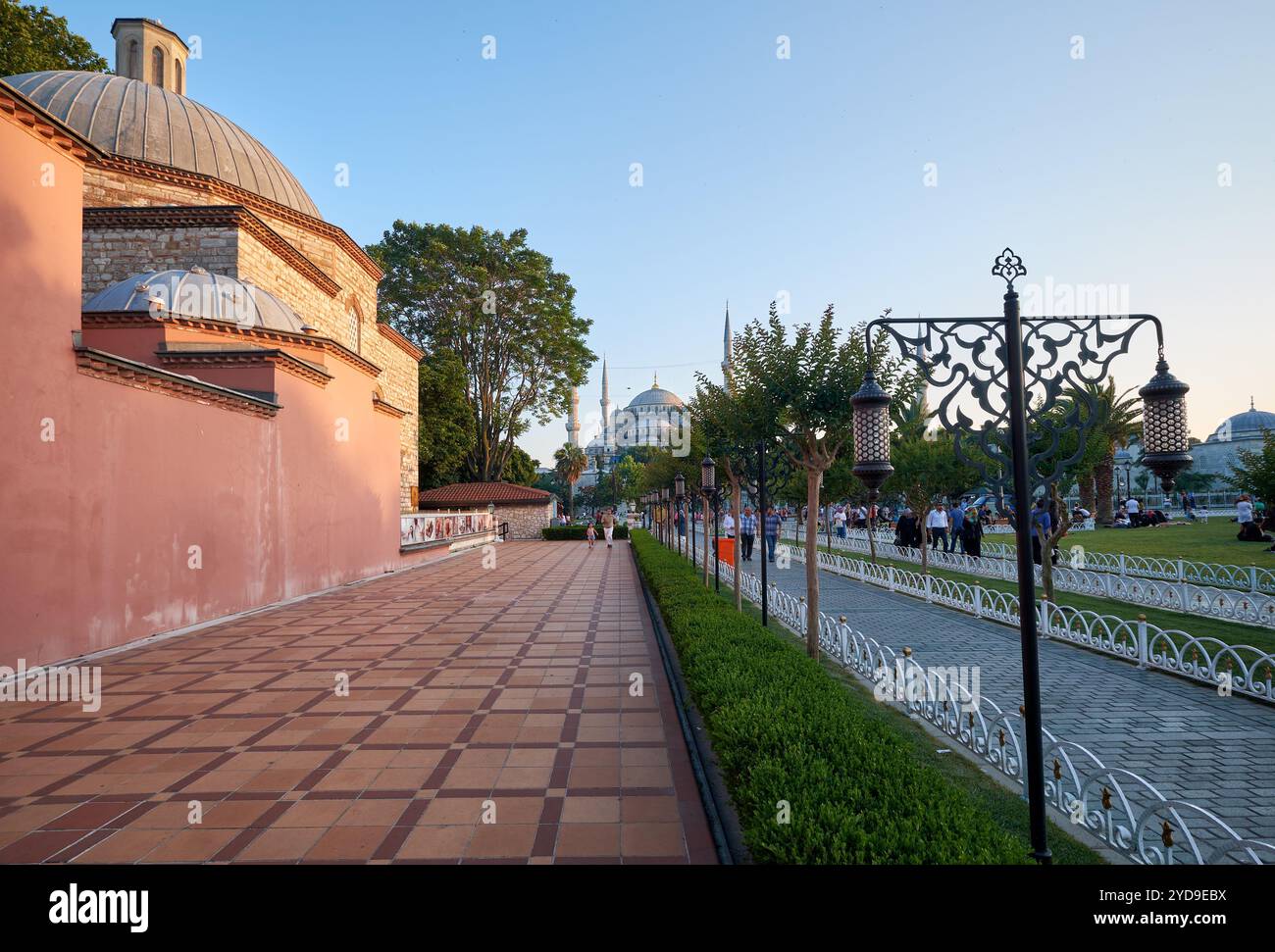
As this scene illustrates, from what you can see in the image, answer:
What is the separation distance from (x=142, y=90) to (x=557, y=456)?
37.9 meters

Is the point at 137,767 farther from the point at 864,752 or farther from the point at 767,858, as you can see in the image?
the point at 864,752

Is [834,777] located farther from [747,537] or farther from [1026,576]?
[747,537]

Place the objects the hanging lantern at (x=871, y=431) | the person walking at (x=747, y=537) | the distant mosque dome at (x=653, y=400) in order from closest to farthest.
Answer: the hanging lantern at (x=871, y=431), the person walking at (x=747, y=537), the distant mosque dome at (x=653, y=400)

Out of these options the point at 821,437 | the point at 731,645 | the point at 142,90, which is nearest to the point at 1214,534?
the point at 821,437

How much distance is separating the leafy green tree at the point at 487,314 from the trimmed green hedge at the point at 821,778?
30343 millimetres

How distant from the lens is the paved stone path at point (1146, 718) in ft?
13.6

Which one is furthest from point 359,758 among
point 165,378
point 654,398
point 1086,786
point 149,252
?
point 654,398

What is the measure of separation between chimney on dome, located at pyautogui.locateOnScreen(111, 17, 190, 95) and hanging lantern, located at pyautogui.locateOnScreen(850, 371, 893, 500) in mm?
25946

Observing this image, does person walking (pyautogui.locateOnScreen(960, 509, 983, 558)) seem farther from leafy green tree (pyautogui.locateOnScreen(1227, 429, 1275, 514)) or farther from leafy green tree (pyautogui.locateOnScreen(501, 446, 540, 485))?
leafy green tree (pyautogui.locateOnScreen(501, 446, 540, 485))

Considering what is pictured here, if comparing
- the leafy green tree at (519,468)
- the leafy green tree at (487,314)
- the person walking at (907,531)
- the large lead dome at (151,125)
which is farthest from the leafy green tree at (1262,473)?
the leafy green tree at (519,468)

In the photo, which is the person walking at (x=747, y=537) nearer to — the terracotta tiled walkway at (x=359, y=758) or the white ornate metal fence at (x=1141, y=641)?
the white ornate metal fence at (x=1141, y=641)

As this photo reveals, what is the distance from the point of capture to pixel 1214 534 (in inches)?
834

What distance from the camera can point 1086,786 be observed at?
3611 mm

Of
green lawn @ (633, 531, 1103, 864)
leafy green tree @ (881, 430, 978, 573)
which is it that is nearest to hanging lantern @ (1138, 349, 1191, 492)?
green lawn @ (633, 531, 1103, 864)
